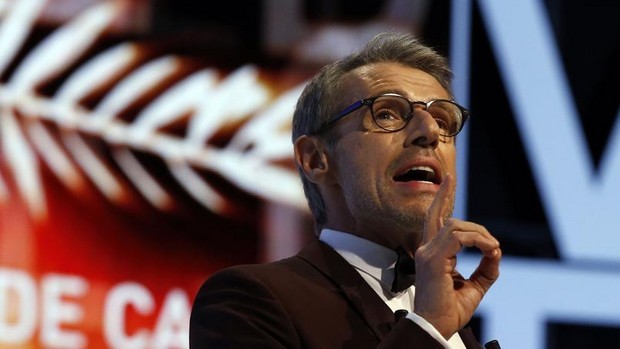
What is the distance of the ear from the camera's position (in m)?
1.90

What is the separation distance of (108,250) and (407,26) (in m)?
1.30

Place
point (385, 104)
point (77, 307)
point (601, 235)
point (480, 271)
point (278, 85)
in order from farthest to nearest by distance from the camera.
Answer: point (601, 235), point (278, 85), point (77, 307), point (385, 104), point (480, 271)

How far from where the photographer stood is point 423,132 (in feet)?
5.70

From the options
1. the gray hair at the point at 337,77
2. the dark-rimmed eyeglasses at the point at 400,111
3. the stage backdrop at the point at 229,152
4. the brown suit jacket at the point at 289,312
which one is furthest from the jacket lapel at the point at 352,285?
the stage backdrop at the point at 229,152

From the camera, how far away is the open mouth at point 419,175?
174 centimetres

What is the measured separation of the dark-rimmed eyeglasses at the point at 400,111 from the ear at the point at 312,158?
0.07 m

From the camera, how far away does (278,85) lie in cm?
351

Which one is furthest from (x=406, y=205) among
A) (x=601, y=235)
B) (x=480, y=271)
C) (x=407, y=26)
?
(x=601, y=235)

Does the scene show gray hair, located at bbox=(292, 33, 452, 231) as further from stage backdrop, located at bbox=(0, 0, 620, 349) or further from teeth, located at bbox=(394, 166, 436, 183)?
stage backdrop, located at bbox=(0, 0, 620, 349)

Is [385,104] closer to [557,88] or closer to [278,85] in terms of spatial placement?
[278,85]

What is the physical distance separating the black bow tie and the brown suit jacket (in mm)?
54

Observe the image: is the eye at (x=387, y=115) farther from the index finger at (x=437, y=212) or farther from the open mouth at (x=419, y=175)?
the index finger at (x=437, y=212)

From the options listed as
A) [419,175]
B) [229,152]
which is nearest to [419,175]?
[419,175]

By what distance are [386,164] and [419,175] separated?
0.06 meters
